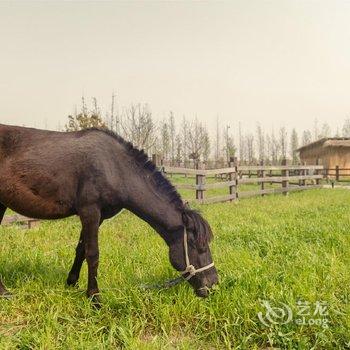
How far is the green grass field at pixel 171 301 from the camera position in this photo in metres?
2.83

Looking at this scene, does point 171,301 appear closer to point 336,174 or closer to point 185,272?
point 185,272

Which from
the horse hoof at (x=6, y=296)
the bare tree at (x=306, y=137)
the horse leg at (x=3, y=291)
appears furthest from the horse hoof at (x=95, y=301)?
the bare tree at (x=306, y=137)

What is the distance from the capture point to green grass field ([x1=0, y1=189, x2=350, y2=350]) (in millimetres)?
2828

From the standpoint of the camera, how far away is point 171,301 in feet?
10.9

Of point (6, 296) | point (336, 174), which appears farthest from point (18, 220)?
point (336, 174)

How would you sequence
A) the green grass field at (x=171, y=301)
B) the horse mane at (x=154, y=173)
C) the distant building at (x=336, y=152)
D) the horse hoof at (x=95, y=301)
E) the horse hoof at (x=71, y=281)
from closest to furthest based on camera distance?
the green grass field at (x=171, y=301) < the horse hoof at (x=95, y=301) < the horse mane at (x=154, y=173) < the horse hoof at (x=71, y=281) < the distant building at (x=336, y=152)

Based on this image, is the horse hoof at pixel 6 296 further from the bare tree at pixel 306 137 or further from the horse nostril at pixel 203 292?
the bare tree at pixel 306 137

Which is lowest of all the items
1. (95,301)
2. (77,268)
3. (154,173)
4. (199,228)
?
(95,301)

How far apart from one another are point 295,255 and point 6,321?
3.63 metres

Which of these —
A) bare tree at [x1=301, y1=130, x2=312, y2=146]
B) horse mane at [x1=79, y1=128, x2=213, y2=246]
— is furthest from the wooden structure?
bare tree at [x1=301, y1=130, x2=312, y2=146]

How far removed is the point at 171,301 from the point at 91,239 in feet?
3.43

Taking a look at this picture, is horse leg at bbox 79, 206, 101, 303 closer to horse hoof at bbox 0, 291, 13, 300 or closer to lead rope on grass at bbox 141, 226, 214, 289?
lead rope on grass at bbox 141, 226, 214, 289

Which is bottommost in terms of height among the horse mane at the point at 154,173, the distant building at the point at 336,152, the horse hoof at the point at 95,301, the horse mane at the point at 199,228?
the horse hoof at the point at 95,301

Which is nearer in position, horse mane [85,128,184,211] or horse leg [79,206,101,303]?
horse leg [79,206,101,303]
